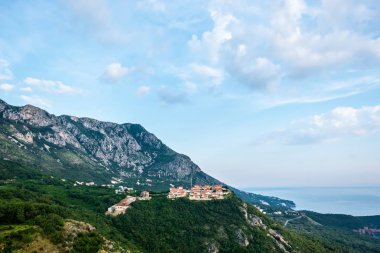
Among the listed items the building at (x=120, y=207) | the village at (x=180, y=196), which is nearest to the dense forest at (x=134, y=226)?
the building at (x=120, y=207)

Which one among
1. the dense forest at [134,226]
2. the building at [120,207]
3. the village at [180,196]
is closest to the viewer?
the dense forest at [134,226]

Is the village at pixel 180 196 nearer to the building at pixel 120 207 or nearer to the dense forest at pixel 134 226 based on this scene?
the building at pixel 120 207

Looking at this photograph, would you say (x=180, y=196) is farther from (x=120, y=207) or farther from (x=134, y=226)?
(x=134, y=226)

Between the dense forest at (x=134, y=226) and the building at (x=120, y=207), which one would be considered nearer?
the dense forest at (x=134, y=226)

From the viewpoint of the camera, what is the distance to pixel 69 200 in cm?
14612

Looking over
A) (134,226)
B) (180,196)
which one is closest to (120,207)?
(134,226)

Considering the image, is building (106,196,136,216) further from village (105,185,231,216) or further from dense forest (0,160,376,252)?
dense forest (0,160,376,252)

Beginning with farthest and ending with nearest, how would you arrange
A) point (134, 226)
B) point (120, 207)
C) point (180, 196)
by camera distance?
point (180, 196) → point (120, 207) → point (134, 226)

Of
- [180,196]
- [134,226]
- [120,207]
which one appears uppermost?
[180,196]

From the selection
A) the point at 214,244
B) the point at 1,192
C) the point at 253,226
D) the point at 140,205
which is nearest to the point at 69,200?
the point at 140,205

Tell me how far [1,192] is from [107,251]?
160 feet

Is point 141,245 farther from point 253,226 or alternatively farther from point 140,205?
point 253,226

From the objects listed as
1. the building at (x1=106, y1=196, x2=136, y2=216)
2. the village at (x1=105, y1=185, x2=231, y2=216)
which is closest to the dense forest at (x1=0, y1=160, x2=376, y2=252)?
the building at (x1=106, y1=196, x2=136, y2=216)

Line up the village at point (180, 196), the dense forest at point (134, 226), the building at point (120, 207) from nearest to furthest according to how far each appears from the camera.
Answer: the dense forest at point (134, 226)
the building at point (120, 207)
the village at point (180, 196)
